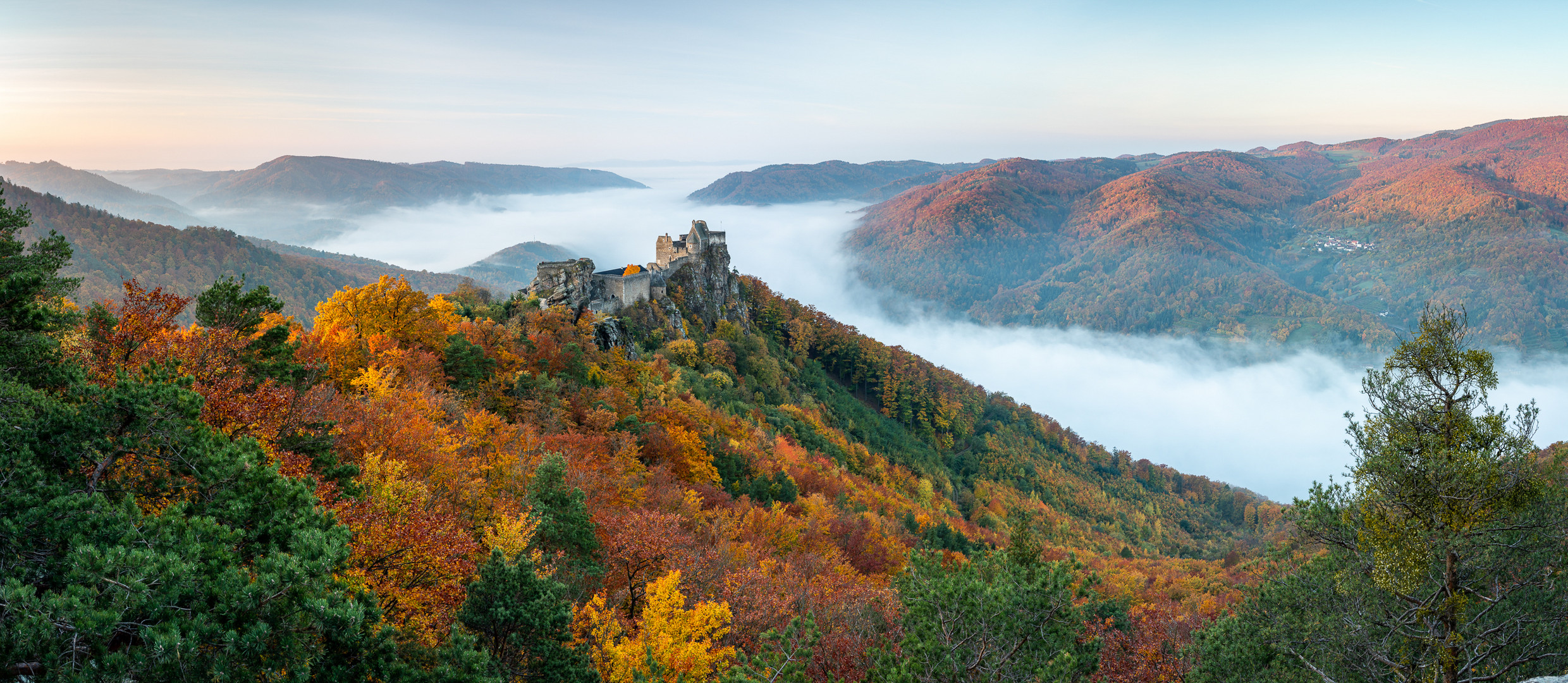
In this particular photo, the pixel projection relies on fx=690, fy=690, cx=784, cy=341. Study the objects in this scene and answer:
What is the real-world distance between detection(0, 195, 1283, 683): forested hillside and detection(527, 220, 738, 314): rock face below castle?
13886mm

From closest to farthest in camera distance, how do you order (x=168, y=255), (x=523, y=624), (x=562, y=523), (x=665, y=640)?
1. (x=523, y=624)
2. (x=665, y=640)
3. (x=562, y=523)
4. (x=168, y=255)

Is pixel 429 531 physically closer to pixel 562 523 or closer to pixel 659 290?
pixel 562 523

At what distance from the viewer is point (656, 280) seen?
76.0 metres

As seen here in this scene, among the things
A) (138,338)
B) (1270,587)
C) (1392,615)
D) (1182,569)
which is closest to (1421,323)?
(1392,615)

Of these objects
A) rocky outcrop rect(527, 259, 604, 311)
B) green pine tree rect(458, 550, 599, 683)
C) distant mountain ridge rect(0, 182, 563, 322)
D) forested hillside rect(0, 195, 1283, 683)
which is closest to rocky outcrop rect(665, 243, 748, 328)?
rocky outcrop rect(527, 259, 604, 311)

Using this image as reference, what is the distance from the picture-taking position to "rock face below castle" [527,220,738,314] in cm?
6212

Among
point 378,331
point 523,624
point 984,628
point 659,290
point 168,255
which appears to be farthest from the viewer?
point 168,255

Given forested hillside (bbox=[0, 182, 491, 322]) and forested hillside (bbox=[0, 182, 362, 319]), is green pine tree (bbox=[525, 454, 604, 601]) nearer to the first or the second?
forested hillside (bbox=[0, 182, 491, 322])

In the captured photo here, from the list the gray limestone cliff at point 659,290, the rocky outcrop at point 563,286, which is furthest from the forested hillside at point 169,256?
the rocky outcrop at point 563,286

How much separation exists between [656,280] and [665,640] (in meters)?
62.9

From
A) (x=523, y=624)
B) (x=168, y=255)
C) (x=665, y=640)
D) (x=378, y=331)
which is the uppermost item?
(x=378, y=331)

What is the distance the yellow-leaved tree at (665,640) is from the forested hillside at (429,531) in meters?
0.08

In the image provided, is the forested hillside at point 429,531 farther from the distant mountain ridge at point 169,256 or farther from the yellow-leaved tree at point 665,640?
the distant mountain ridge at point 169,256

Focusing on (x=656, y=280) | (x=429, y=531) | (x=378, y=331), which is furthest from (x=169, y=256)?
(x=429, y=531)
